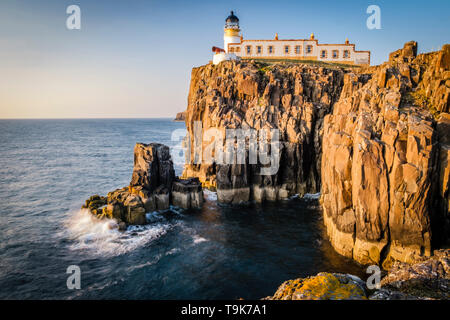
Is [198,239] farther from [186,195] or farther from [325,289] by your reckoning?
[325,289]

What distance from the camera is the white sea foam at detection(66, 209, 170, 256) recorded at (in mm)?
30641

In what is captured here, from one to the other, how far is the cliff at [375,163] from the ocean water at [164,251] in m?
3.42

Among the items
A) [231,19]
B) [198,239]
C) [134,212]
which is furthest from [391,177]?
[231,19]

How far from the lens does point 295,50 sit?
234ft

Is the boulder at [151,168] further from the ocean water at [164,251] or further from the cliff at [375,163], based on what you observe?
the cliff at [375,163]

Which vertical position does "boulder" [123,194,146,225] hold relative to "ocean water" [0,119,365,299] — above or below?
above

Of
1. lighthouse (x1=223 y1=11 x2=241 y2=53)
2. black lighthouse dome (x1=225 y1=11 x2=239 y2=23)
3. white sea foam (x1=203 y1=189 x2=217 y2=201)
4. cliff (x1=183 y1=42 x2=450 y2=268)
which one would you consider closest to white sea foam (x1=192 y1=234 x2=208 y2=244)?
cliff (x1=183 y1=42 x2=450 y2=268)

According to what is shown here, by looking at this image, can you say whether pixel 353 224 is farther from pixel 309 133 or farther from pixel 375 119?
pixel 309 133

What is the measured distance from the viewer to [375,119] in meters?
27.9

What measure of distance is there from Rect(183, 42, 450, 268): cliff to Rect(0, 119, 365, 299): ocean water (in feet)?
11.2

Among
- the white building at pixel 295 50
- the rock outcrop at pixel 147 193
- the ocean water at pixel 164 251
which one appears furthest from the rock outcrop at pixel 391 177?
the white building at pixel 295 50

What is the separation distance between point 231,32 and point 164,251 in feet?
201

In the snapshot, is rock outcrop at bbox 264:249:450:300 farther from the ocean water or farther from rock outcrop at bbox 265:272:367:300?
the ocean water

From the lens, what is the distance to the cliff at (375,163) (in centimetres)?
2370
